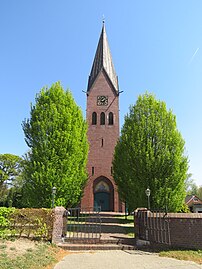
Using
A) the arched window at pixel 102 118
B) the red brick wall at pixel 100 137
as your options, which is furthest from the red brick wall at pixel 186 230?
the arched window at pixel 102 118

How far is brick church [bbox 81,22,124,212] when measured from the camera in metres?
28.9

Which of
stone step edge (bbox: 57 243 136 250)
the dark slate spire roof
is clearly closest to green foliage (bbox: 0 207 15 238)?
stone step edge (bbox: 57 243 136 250)

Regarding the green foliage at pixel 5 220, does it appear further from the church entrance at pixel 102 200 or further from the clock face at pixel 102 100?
the clock face at pixel 102 100

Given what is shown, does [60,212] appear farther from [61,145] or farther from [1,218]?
[61,145]

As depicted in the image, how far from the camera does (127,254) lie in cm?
928

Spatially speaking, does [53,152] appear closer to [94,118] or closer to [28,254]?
[28,254]

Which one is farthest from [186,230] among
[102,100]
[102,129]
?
[102,100]

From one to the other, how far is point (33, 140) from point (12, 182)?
90.9 feet

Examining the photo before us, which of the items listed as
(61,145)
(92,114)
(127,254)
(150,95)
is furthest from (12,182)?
(127,254)

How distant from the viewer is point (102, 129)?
3167 centimetres

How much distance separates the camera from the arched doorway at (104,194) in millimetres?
28875

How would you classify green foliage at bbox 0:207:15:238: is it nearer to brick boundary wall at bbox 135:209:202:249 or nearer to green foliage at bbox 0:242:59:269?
green foliage at bbox 0:242:59:269

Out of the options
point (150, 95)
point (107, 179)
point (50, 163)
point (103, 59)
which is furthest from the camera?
point (103, 59)

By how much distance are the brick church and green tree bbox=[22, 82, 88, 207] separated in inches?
450
